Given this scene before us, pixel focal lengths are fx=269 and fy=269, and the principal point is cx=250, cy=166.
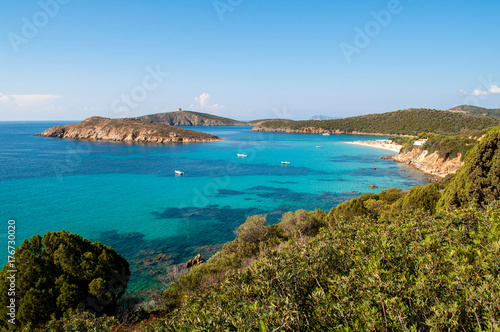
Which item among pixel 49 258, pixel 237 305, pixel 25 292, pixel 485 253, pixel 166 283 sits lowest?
pixel 166 283

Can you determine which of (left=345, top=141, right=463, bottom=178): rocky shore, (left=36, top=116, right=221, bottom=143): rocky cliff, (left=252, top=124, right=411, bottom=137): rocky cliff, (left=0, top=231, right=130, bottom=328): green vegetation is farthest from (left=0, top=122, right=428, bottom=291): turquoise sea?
(left=252, top=124, right=411, bottom=137): rocky cliff

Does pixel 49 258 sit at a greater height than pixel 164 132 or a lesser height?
lesser

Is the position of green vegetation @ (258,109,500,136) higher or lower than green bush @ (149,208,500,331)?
higher

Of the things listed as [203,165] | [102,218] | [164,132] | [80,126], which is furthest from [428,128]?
[80,126]

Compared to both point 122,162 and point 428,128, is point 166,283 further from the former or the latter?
point 428,128

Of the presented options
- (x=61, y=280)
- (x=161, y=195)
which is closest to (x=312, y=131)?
(x=161, y=195)

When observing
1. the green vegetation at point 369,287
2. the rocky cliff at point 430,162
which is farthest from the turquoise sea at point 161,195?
the green vegetation at point 369,287

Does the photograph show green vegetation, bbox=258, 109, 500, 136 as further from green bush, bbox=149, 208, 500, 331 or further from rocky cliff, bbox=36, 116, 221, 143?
green bush, bbox=149, 208, 500, 331
